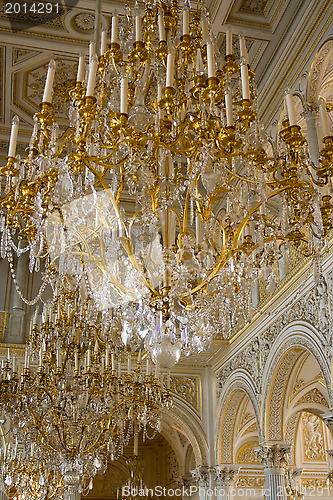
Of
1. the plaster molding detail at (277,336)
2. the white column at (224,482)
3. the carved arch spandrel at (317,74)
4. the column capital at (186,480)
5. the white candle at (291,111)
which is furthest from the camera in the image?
the column capital at (186,480)

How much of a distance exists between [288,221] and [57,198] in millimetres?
1963

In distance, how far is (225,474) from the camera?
473 inches

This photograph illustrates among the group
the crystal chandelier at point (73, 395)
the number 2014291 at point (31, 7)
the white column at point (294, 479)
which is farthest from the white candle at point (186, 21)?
the white column at point (294, 479)

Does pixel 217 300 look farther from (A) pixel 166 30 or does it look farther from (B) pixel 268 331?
(B) pixel 268 331

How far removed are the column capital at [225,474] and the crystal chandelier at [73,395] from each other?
3.39m

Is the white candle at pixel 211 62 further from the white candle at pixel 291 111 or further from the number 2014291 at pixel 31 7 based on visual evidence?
the number 2014291 at pixel 31 7

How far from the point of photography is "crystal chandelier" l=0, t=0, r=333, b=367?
4.35 metres

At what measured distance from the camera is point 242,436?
43.0ft

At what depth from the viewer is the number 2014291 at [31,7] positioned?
26.0ft

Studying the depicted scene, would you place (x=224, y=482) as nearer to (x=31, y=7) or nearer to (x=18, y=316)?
(x=18, y=316)

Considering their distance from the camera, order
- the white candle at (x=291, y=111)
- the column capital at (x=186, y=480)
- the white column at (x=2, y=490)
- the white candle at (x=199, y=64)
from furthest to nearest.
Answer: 1. the column capital at (x=186, y=480)
2. the white column at (x=2, y=490)
3. the white candle at (x=199, y=64)
4. the white candle at (x=291, y=111)

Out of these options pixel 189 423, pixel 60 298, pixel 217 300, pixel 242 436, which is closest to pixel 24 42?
pixel 60 298

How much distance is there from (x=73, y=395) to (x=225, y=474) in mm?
4639

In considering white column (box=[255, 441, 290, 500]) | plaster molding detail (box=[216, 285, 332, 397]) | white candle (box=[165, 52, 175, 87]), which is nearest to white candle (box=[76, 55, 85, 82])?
white candle (box=[165, 52, 175, 87])
